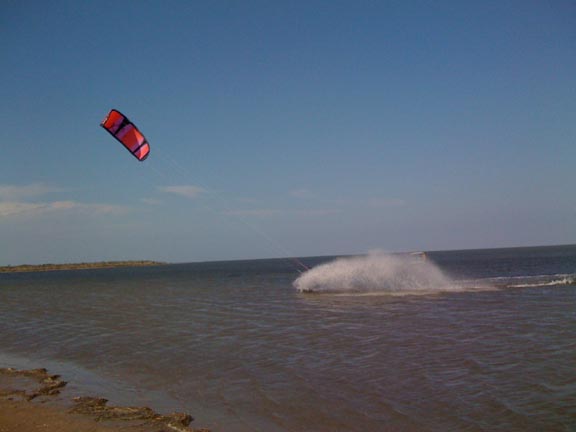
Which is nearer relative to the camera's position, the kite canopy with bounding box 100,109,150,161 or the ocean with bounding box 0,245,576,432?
the ocean with bounding box 0,245,576,432

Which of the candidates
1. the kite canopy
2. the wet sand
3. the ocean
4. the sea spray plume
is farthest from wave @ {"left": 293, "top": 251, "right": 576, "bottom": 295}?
the wet sand

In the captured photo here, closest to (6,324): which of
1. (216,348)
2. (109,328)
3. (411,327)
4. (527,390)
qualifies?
(109,328)

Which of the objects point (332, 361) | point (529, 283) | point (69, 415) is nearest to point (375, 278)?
point (529, 283)

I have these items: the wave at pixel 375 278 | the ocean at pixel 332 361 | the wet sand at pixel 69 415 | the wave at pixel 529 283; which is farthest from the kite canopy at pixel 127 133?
the wave at pixel 529 283

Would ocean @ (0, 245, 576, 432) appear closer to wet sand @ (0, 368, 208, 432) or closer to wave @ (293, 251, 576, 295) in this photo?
wet sand @ (0, 368, 208, 432)

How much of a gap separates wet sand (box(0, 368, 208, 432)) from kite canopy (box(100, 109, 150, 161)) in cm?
601

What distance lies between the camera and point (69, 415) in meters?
5.91

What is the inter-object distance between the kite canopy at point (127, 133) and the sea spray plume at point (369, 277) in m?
15.5

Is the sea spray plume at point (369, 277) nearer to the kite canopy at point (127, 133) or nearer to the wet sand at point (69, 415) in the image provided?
the kite canopy at point (127, 133)

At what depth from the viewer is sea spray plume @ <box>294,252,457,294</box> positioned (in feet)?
83.9

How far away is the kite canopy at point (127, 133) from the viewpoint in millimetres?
10570

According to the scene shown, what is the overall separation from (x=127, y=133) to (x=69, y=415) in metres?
7.45

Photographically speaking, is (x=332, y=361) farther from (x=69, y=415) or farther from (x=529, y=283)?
(x=529, y=283)

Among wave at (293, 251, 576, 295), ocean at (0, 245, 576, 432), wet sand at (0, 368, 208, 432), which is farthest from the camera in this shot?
wave at (293, 251, 576, 295)
